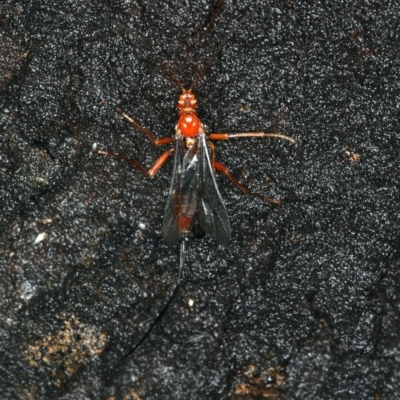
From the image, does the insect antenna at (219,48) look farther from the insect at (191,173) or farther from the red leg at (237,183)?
the red leg at (237,183)

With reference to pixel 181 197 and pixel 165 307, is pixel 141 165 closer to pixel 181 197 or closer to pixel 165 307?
pixel 181 197

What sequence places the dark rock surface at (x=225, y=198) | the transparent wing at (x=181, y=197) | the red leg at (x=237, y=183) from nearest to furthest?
1. the dark rock surface at (x=225, y=198)
2. the transparent wing at (x=181, y=197)
3. the red leg at (x=237, y=183)

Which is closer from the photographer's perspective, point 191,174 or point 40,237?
point 40,237

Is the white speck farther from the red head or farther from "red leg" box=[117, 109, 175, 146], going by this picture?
the red head

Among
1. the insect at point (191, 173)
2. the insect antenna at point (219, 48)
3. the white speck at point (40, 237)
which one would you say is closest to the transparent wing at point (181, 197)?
the insect at point (191, 173)

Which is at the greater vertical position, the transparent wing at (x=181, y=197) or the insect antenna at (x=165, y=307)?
the transparent wing at (x=181, y=197)

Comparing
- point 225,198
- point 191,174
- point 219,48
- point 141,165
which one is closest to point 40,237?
point 141,165

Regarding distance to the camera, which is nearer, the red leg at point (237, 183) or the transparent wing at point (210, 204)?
the transparent wing at point (210, 204)
